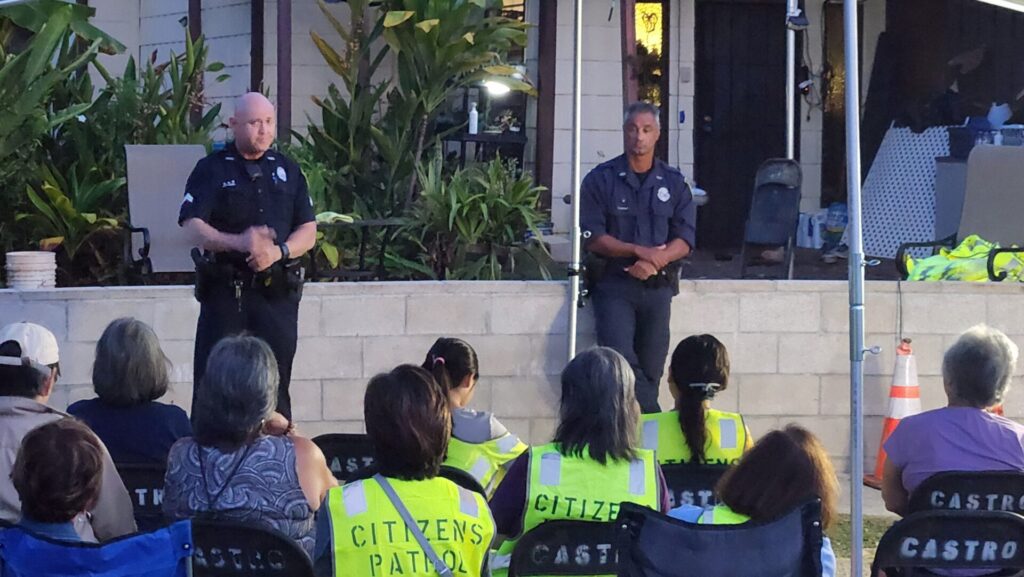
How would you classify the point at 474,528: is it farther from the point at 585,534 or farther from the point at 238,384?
the point at 238,384

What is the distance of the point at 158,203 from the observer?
7965 mm

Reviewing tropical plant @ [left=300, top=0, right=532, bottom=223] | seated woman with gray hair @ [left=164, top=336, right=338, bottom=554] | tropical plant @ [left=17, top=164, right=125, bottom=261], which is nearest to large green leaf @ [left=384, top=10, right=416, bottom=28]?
tropical plant @ [left=300, top=0, right=532, bottom=223]

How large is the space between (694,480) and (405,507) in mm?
1256

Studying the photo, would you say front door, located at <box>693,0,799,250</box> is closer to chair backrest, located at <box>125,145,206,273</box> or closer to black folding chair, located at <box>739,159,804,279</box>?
black folding chair, located at <box>739,159,804,279</box>

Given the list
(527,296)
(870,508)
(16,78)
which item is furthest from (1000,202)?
(16,78)

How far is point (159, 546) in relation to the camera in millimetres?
3133

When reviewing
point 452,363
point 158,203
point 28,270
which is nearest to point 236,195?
point 452,363

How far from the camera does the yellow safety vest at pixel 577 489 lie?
3.58 meters

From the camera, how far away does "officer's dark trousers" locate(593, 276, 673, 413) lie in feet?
21.8

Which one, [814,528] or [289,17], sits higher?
[289,17]

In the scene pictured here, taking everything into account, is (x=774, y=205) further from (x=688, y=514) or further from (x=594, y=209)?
(x=688, y=514)

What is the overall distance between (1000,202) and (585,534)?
6.18 m

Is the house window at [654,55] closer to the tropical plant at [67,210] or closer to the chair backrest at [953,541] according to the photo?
the tropical plant at [67,210]

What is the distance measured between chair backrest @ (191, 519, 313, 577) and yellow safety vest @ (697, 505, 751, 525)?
36.3 inches
